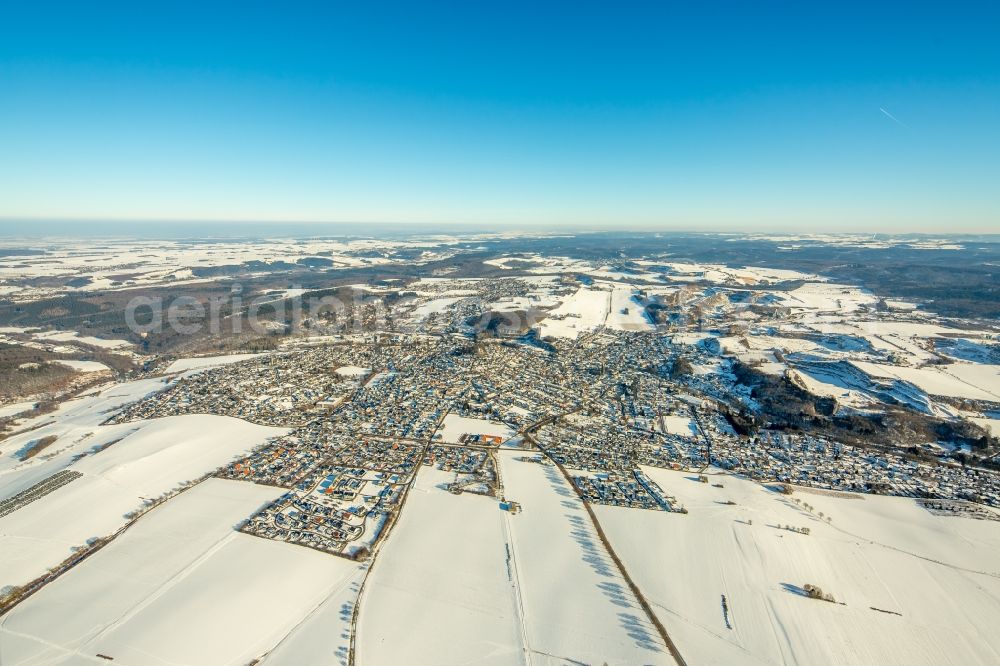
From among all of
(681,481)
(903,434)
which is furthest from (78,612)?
(903,434)

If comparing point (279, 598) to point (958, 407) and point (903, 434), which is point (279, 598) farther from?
point (958, 407)

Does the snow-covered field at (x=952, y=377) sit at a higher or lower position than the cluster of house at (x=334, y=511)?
higher

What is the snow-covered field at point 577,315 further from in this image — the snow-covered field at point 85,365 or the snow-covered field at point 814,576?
the snow-covered field at point 85,365

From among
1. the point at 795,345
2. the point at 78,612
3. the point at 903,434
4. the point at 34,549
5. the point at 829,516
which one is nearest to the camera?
the point at 78,612

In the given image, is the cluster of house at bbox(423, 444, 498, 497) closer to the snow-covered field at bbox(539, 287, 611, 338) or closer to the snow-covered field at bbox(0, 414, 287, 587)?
the snow-covered field at bbox(0, 414, 287, 587)

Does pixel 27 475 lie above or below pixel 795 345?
below

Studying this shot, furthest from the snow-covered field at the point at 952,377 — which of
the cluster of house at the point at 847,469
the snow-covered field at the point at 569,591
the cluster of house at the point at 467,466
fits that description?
the cluster of house at the point at 467,466
